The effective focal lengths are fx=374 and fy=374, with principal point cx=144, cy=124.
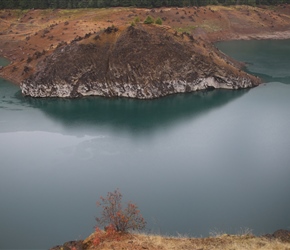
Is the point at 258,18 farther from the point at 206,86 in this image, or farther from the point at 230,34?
the point at 206,86

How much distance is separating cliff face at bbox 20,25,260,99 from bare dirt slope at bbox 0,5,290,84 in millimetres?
31905

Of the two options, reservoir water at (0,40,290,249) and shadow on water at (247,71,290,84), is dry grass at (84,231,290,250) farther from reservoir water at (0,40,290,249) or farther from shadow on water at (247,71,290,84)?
shadow on water at (247,71,290,84)

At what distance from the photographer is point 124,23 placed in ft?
439

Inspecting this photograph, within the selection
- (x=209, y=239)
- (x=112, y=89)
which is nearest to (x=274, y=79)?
(x=112, y=89)

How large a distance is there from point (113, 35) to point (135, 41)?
272 inches

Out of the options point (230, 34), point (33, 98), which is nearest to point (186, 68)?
point (33, 98)

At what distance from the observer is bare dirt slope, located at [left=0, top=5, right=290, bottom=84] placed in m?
124

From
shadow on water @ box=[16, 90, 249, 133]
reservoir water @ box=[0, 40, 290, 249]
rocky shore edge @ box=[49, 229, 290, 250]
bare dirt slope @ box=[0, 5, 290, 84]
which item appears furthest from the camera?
bare dirt slope @ box=[0, 5, 290, 84]

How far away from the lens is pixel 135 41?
86.4 meters

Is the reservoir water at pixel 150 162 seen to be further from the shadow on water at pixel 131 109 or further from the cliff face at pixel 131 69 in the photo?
Answer: the cliff face at pixel 131 69

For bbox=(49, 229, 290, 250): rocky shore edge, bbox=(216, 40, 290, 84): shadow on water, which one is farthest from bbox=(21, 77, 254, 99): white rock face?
bbox=(49, 229, 290, 250): rocky shore edge

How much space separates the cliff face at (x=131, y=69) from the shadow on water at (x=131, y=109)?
7.20 ft

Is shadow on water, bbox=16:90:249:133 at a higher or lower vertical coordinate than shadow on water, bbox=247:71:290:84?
lower

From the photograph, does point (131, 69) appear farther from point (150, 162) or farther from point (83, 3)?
point (83, 3)
